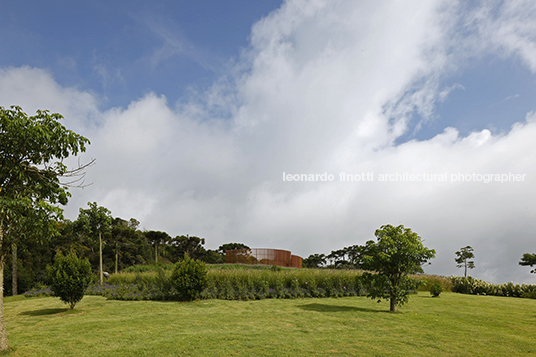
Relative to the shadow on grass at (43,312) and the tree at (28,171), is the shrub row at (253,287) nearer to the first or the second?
the shadow on grass at (43,312)

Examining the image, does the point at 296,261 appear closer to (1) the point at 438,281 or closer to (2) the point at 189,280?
(1) the point at 438,281

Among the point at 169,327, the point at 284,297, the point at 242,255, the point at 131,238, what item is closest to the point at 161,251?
the point at 131,238

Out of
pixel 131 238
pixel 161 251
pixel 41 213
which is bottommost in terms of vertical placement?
pixel 161 251

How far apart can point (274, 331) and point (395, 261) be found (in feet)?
17.3

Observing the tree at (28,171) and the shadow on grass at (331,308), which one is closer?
the tree at (28,171)

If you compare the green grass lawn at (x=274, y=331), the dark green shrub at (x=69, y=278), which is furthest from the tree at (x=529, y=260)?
the dark green shrub at (x=69, y=278)

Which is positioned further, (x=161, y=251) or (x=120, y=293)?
(x=161, y=251)

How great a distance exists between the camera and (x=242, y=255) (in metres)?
33.7

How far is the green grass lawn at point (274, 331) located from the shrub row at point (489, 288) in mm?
6925

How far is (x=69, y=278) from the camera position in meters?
11.4

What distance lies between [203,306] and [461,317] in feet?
30.0

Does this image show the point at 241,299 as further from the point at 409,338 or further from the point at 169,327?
the point at 409,338

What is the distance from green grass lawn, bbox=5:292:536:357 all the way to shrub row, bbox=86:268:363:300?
240 centimetres

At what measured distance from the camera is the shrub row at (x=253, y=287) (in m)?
14.2
